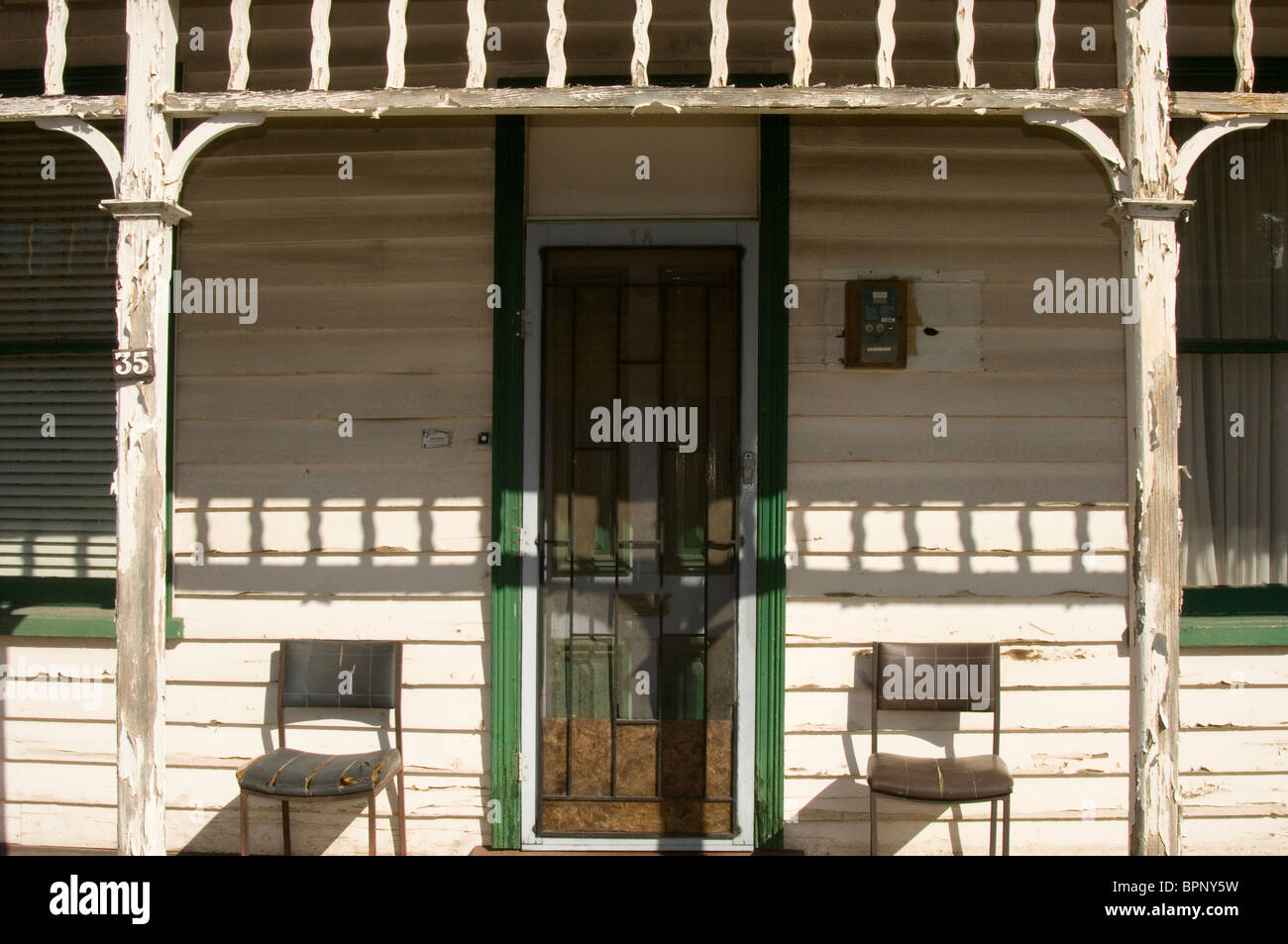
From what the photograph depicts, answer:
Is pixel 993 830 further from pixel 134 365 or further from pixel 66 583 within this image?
pixel 66 583

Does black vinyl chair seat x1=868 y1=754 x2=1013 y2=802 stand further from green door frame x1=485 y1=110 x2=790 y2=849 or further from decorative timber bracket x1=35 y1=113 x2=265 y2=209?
decorative timber bracket x1=35 y1=113 x2=265 y2=209

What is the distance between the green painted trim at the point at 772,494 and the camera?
3.96 meters

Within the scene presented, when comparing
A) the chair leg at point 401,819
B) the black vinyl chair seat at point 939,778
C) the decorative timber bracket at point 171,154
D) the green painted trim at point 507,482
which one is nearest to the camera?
the decorative timber bracket at point 171,154

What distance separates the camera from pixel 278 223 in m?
4.15

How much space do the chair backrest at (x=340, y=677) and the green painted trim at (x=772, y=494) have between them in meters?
1.49

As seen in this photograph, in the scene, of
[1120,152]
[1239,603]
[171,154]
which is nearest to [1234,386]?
[1239,603]

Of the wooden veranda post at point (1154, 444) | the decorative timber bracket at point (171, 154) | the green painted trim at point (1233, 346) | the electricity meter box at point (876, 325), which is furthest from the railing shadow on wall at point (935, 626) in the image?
the decorative timber bracket at point (171, 154)

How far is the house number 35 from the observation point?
2.95 meters

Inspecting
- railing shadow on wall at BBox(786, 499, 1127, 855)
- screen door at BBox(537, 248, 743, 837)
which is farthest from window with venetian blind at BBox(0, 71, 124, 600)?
railing shadow on wall at BBox(786, 499, 1127, 855)

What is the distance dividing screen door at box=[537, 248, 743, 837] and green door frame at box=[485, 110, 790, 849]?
11 centimetres

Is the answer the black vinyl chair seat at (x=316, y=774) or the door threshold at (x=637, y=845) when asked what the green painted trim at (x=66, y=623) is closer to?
the black vinyl chair seat at (x=316, y=774)

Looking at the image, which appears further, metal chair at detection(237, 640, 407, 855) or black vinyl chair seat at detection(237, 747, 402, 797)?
metal chair at detection(237, 640, 407, 855)
